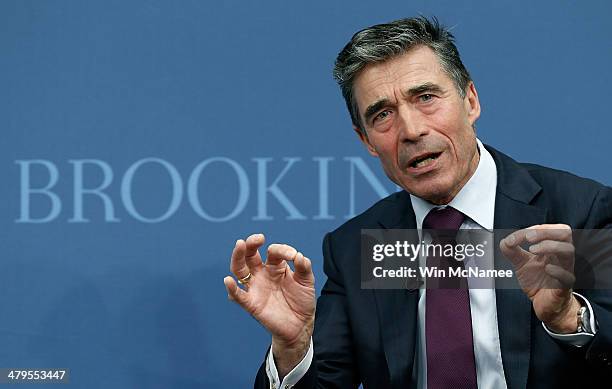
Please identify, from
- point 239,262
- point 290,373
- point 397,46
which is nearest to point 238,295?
Result: point 239,262

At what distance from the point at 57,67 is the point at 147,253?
460 mm

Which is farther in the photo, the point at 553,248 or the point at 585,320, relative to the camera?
the point at 585,320

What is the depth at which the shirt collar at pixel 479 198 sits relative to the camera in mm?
1641

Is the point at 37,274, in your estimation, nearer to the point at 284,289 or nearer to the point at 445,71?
the point at 284,289

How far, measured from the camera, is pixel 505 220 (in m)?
1.61

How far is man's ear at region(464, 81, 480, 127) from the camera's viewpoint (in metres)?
1.71

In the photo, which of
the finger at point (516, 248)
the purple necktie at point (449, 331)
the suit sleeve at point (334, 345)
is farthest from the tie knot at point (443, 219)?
the finger at point (516, 248)

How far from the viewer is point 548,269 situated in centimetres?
129

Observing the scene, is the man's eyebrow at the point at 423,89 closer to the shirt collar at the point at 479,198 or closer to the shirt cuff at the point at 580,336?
the shirt collar at the point at 479,198

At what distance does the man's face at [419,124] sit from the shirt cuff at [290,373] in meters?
0.36

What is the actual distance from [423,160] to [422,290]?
236 millimetres

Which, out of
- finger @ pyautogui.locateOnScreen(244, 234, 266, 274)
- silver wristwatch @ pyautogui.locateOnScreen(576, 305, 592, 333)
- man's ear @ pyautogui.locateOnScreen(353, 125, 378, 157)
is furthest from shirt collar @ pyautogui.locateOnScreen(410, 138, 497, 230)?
finger @ pyautogui.locateOnScreen(244, 234, 266, 274)

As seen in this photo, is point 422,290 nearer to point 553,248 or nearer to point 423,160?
point 423,160

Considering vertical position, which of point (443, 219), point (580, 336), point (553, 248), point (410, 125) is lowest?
point (580, 336)
